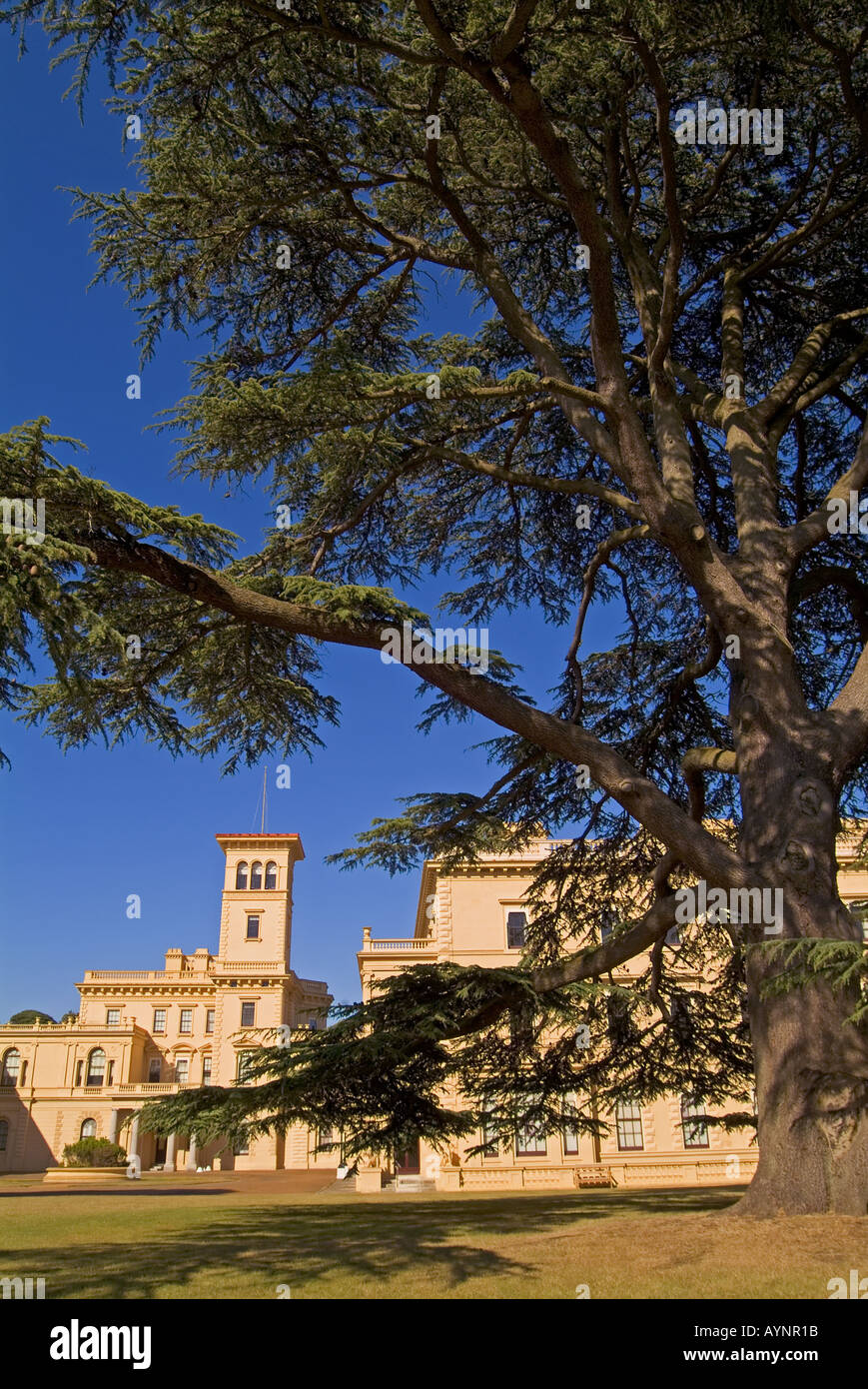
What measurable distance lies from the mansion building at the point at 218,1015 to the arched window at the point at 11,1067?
51 mm

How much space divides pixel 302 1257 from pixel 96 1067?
49804 mm

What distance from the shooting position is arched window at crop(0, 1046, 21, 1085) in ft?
167

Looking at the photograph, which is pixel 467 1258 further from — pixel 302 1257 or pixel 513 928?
pixel 513 928

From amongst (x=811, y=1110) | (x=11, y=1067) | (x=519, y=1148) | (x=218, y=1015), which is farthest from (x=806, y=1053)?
(x=11, y=1067)

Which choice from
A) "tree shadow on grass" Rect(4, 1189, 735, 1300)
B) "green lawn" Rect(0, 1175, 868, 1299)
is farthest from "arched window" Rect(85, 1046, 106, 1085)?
"green lawn" Rect(0, 1175, 868, 1299)

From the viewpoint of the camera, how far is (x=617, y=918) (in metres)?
11.8

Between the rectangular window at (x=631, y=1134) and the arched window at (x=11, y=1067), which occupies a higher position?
the rectangular window at (x=631, y=1134)

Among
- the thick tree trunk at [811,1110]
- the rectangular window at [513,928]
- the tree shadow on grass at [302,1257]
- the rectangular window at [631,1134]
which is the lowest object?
the rectangular window at [631,1134]

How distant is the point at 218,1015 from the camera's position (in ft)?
163

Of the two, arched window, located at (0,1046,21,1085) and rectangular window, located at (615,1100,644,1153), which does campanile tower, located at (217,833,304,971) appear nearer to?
arched window, located at (0,1046,21,1085)

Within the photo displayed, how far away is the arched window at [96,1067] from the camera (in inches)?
2004

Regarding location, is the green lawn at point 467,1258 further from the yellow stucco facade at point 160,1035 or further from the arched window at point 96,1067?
the arched window at point 96,1067

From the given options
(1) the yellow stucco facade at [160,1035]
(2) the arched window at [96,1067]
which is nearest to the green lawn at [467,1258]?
(1) the yellow stucco facade at [160,1035]

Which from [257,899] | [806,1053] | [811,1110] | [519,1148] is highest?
[257,899]
